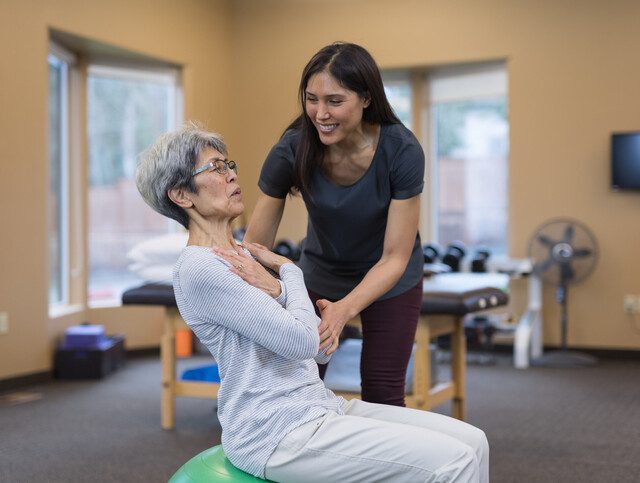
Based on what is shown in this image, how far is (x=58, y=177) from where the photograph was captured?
5.29 metres

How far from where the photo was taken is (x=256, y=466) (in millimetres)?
1491

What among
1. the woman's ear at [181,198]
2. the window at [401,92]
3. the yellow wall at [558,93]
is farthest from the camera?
the window at [401,92]

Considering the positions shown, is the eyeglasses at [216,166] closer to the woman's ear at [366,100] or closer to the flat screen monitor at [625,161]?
the woman's ear at [366,100]

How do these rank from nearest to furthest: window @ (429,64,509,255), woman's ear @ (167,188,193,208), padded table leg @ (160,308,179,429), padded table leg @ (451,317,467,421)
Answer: woman's ear @ (167,188,193,208) < padded table leg @ (451,317,467,421) < padded table leg @ (160,308,179,429) < window @ (429,64,509,255)

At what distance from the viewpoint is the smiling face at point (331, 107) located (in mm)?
1760

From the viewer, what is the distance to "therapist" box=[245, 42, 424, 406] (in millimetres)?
1781

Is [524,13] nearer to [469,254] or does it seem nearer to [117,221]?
[469,254]

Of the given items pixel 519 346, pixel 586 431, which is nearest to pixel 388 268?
pixel 586 431

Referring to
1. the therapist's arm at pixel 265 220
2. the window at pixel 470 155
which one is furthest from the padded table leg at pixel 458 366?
the window at pixel 470 155

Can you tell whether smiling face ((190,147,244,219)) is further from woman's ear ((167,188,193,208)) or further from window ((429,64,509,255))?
window ((429,64,509,255))

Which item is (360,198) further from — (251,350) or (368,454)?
(368,454)

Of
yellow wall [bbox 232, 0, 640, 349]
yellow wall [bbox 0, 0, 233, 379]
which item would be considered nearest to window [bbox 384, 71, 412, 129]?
yellow wall [bbox 232, 0, 640, 349]

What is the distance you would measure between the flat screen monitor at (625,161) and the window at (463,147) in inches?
31.2

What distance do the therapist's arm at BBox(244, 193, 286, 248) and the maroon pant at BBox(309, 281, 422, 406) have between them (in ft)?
0.99
